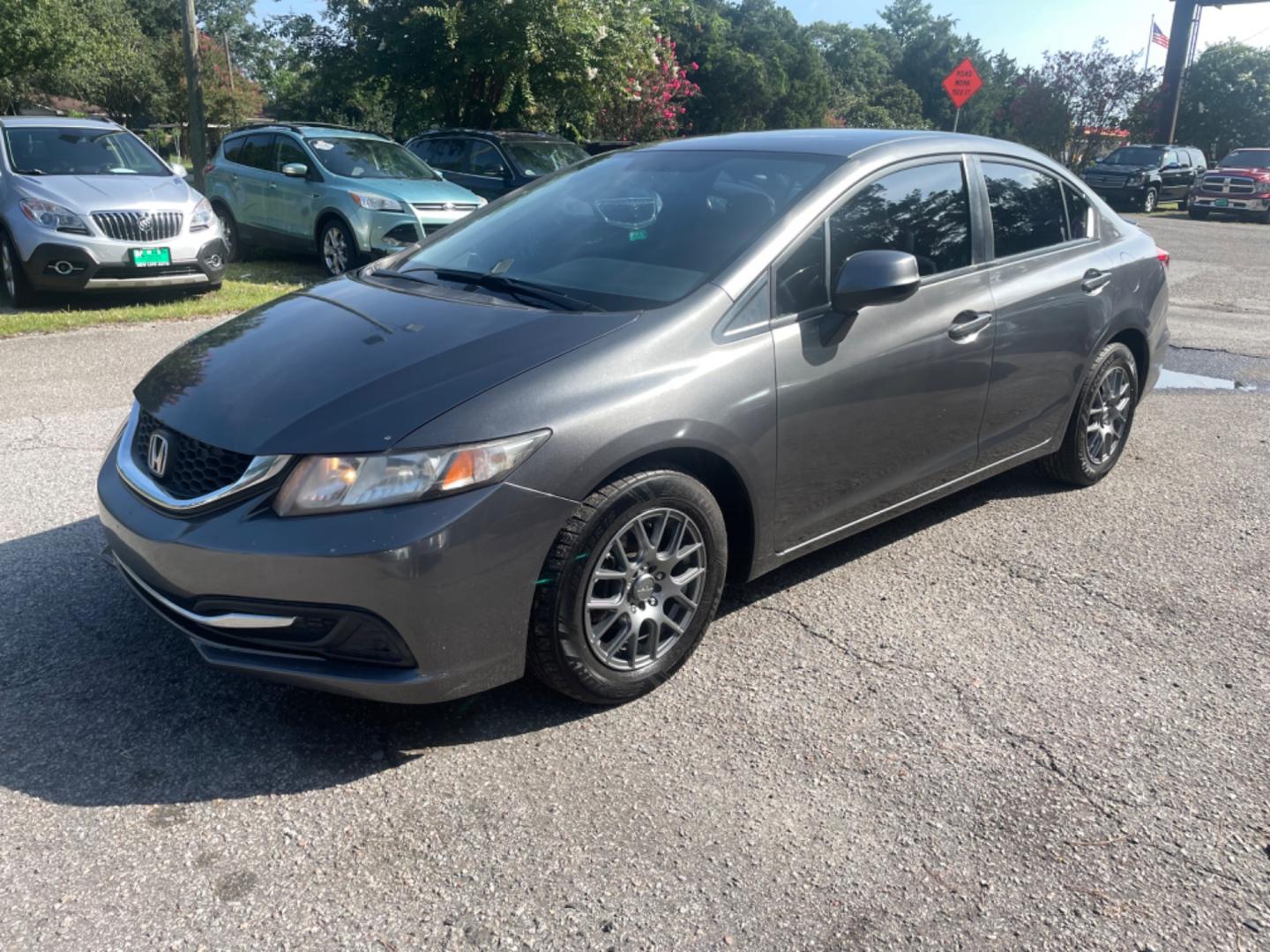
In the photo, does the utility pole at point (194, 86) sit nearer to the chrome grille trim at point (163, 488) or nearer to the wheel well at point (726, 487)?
the chrome grille trim at point (163, 488)

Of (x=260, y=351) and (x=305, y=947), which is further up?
(x=260, y=351)

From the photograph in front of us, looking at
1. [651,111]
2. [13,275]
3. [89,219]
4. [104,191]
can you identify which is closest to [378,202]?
[104,191]

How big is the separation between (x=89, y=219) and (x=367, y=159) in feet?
11.9

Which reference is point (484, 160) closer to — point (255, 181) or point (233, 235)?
point (255, 181)

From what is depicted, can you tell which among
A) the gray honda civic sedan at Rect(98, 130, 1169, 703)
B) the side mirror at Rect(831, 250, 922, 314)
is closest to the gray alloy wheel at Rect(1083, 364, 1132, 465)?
the gray honda civic sedan at Rect(98, 130, 1169, 703)

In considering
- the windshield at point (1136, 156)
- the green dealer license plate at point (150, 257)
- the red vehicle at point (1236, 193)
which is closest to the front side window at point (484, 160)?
the green dealer license plate at point (150, 257)

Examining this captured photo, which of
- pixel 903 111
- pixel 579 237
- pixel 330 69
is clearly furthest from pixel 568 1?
pixel 903 111

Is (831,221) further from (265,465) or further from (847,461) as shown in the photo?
(265,465)

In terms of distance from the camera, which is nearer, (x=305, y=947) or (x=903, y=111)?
(x=305, y=947)

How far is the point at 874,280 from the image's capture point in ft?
11.4

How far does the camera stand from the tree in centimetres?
4341

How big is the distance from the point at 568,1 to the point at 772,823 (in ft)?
53.6

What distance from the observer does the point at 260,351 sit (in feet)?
11.0

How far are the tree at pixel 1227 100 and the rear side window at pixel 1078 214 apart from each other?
45758 mm
